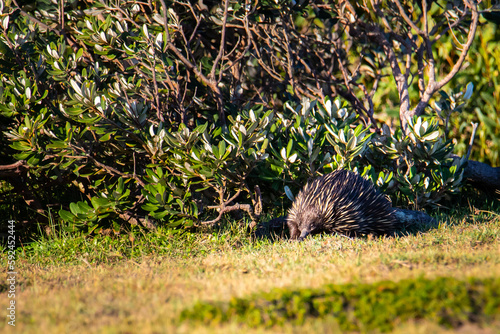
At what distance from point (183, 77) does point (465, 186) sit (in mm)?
4588

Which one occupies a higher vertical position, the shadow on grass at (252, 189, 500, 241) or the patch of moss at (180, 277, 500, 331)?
the patch of moss at (180, 277, 500, 331)

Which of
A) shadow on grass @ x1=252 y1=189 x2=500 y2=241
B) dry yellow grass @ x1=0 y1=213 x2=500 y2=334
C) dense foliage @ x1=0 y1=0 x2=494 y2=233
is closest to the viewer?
dry yellow grass @ x1=0 y1=213 x2=500 y2=334

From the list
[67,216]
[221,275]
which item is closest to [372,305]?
[221,275]

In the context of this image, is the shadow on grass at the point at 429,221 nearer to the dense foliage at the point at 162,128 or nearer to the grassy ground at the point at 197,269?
the grassy ground at the point at 197,269

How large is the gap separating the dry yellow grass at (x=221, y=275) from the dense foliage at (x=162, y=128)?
2.74 ft

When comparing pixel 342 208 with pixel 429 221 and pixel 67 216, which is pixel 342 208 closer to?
pixel 429 221

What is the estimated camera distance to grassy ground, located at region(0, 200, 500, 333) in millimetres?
2867

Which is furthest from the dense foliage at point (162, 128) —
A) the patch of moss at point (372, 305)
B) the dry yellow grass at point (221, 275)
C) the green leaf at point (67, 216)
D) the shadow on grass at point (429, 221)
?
the patch of moss at point (372, 305)

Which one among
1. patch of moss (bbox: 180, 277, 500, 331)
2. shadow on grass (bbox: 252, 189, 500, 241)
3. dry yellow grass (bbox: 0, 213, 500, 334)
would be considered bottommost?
shadow on grass (bbox: 252, 189, 500, 241)

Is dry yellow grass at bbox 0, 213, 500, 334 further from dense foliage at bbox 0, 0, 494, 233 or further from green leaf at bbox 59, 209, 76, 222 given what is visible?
dense foliage at bbox 0, 0, 494, 233

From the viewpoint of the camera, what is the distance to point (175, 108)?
5945 mm

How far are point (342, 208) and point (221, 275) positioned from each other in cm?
193

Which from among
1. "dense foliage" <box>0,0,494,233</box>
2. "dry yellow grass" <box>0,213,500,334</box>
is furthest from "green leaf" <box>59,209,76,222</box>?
"dry yellow grass" <box>0,213,500,334</box>

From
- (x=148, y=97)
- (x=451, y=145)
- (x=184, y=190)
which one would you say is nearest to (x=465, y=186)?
(x=451, y=145)
